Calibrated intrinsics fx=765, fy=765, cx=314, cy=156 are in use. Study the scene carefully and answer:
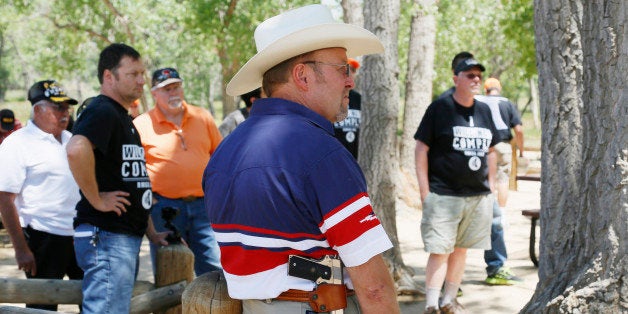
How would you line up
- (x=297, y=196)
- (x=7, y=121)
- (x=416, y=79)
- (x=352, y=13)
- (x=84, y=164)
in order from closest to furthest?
(x=297, y=196), (x=84, y=164), (x=7, y=121), (x=352, y=13), (x=416, y=79)

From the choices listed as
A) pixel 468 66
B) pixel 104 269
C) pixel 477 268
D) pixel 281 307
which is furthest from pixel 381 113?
pixel 281 307

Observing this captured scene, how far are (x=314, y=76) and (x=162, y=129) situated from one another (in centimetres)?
350

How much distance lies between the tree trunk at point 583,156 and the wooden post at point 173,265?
84.5 inches

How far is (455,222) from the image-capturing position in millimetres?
5863

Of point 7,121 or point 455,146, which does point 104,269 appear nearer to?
point 455,146

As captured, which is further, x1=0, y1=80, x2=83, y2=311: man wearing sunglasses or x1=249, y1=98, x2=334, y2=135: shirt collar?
x1=0, y1=80, x2=83, y2=311: man wearing sunglasses

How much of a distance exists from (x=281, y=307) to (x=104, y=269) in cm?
196

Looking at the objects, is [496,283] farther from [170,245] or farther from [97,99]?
[97,99]

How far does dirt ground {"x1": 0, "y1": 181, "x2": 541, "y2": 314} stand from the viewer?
6.78 metres

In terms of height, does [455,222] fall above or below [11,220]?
below

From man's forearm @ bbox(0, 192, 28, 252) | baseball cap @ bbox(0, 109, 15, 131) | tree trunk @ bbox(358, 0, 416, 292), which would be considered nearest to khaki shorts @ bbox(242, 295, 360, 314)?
man's forearm @ bbox(0, 192, 28, 252)

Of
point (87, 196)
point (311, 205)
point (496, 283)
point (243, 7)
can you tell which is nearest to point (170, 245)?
point (87, 196)

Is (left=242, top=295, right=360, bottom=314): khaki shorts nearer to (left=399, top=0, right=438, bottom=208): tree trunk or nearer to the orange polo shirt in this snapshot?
the orange polo shirt

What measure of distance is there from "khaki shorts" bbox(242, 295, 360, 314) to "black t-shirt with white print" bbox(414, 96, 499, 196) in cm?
351
